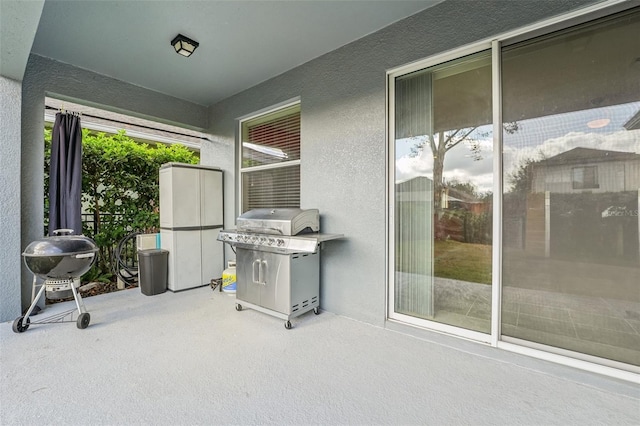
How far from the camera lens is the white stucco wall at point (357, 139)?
2.56 metres

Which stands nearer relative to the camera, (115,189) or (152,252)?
(152,252)

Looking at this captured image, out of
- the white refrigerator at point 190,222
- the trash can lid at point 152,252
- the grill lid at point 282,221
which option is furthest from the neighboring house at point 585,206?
the trash can lid at point 152,252

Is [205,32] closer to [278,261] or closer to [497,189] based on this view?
[278,261]

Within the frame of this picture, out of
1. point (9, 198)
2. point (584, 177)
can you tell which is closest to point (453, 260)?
point (584, 177)

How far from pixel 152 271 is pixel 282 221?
2364 millimetres

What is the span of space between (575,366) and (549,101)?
6.49ft

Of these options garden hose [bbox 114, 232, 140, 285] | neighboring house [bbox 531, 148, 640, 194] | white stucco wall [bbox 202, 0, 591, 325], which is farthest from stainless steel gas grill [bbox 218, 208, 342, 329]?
garden hose [bbox 114, 232, 140, 285]

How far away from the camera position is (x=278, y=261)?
116 inches

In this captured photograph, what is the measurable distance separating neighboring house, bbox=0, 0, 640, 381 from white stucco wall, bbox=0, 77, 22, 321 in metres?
0.01

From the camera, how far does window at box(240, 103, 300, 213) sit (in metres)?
3.87

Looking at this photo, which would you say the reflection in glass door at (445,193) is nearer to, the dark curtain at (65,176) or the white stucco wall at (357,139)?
the white stucco wall at (357,139)

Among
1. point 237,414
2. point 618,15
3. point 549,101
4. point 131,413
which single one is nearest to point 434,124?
point 549,101

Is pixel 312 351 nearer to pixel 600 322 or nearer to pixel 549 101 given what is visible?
pixel 600 322

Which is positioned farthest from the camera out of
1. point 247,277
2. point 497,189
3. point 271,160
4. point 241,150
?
point 241,150
